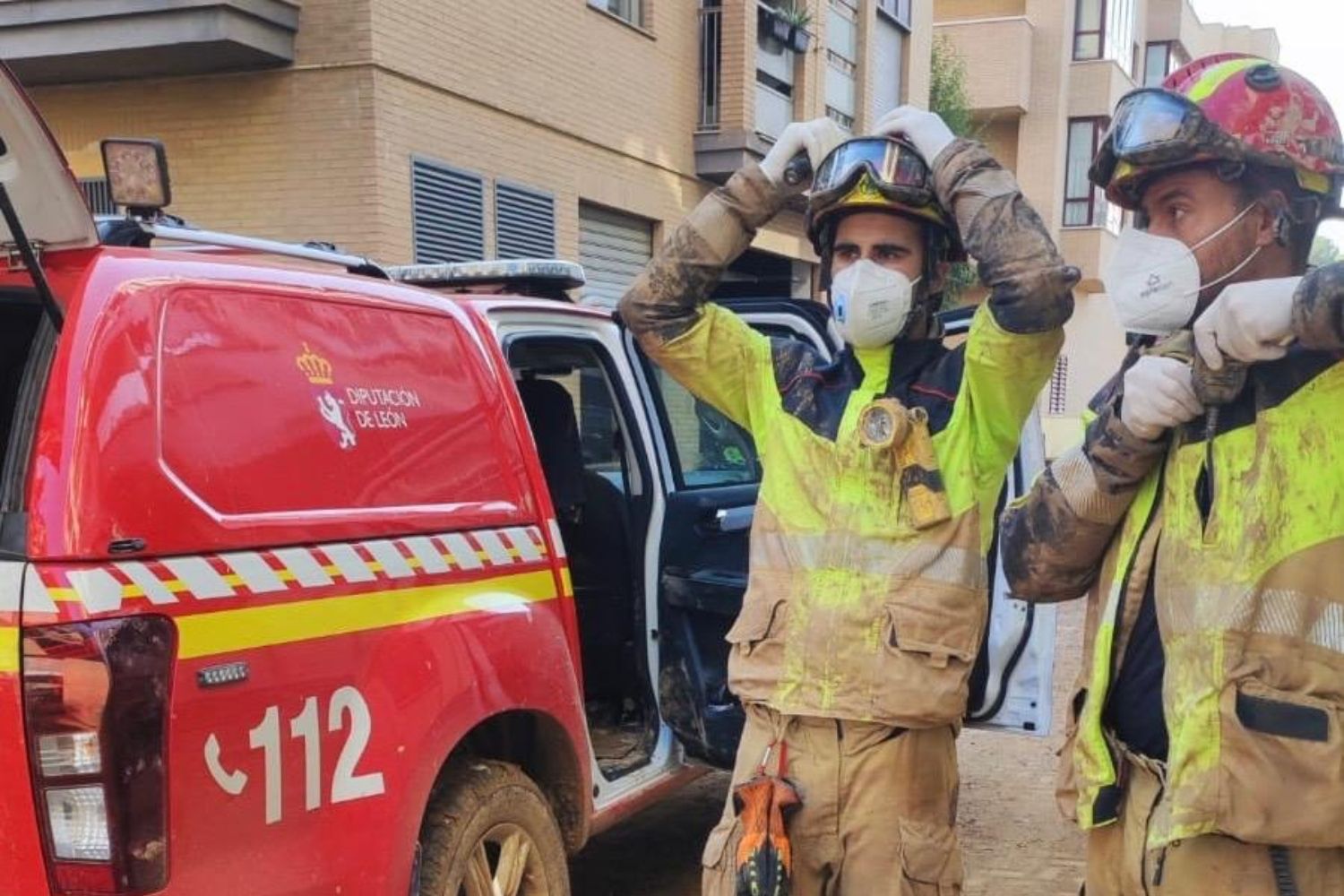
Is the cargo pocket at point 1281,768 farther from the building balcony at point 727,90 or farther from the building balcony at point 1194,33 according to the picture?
the building balcony at point 1194,33

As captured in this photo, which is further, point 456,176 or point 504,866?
point 456,176

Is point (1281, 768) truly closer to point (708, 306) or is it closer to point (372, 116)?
point (708, 306)

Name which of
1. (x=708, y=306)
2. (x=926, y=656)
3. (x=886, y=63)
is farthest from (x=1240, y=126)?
(x=886, y=63)

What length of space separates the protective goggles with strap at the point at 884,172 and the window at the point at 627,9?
29.5 ft

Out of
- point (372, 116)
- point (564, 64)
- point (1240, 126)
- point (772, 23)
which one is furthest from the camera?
point (772, 23)

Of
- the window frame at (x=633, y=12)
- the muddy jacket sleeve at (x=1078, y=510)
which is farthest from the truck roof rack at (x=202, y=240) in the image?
the window frame at (x=633, y=12)

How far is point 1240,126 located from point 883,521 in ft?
3.16

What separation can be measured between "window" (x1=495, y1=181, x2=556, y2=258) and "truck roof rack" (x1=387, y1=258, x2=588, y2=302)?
5.48 metres

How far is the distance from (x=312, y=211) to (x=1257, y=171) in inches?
287

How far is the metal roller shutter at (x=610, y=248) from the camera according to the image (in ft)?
35.8

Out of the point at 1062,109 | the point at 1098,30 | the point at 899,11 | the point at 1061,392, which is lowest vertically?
the point at 1061,392

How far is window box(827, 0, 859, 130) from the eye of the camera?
15.0 meters

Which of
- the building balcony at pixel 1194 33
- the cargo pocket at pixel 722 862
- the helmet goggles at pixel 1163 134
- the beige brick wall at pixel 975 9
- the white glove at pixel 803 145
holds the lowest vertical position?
the cargo pocket at pixel 722 862

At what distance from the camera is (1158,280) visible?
193cm
